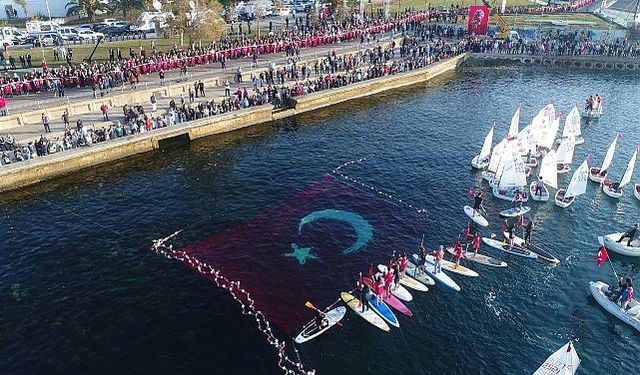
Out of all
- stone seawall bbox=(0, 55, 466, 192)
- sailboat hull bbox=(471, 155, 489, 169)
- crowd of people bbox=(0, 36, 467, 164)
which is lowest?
sailboat hull bbox=(471, 155, 489, 169)

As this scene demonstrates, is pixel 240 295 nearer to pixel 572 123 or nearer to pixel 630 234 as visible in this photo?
pixel 630 234

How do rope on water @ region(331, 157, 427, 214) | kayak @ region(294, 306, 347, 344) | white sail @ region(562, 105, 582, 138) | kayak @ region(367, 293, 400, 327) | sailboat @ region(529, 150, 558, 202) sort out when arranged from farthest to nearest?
white sail @ region(562, 105, 582, 138)
sailboat @ region(529, 150, 558, 202)
rope on water @ region(331, 157, 427, 214)
kayak @ region(367, 293, 400, 327)
kayak @ region(294, 306, 347, 344)

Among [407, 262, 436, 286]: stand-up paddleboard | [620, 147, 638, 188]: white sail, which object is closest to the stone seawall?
[407, 262, 436, 286]: stand-up paddleboard

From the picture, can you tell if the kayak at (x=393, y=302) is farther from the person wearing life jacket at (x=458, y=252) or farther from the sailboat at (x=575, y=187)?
the sailboat at (x=575, y=187)

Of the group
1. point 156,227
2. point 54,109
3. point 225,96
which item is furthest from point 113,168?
point 225,96

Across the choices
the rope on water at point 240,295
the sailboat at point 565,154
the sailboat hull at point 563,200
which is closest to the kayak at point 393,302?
the rope on water at point 240,295

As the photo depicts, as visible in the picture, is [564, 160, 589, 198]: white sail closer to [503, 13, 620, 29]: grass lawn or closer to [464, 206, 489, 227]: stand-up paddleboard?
[464, 206, 489, 227]: stand-up paddleboard

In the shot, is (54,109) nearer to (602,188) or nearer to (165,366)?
(165,366)

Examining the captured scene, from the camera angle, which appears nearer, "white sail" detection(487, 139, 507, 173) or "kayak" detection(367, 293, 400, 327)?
"kayak" detection(367, 293, 400, 327)
